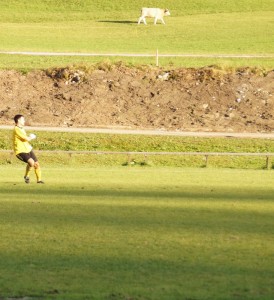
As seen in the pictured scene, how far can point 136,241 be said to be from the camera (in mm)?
14984

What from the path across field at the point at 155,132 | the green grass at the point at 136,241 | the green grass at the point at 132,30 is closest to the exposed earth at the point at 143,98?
the path across field at the point at 155,132

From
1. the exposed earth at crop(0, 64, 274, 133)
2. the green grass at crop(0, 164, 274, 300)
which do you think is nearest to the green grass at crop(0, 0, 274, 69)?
the exposed earth at crop(0, 64, 274, 133)

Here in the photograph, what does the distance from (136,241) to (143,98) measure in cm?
3372

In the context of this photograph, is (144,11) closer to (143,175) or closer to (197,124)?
(197,124)

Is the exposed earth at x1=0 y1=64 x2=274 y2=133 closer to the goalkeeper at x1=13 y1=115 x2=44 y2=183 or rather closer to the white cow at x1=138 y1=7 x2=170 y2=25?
the goalkeeper at x1=13 y1=115 x2=44 y2=183

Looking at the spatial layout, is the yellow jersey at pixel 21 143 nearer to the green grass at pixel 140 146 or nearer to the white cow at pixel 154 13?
the green grass at pixel 140 146

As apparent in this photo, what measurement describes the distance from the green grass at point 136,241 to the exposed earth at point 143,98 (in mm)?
21748

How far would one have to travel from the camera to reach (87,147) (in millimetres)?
40688

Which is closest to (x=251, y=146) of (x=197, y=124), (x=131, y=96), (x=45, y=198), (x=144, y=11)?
(x=197, y=124)

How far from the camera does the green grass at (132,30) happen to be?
211ft

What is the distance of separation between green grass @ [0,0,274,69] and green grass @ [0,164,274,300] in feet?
101

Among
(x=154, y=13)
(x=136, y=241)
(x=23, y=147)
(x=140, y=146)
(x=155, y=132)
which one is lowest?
(x=140, y=146)

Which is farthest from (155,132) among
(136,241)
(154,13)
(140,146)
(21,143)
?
(154,13)

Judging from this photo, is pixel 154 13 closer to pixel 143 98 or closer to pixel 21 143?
pixel 143 98
